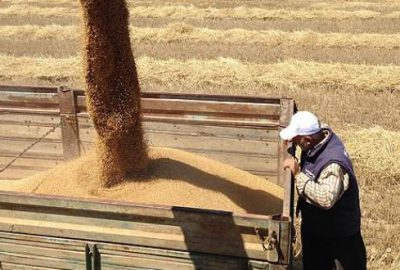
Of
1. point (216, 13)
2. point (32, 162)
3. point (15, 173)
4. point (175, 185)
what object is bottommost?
point (15, 173)

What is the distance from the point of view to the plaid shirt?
128 inches

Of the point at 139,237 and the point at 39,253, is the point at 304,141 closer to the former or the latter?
the point at 139,237

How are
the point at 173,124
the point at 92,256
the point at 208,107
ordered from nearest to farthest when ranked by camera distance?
the point at 92,256, the point at 208,107, the point at 173,124

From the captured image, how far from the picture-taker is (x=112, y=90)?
396cm

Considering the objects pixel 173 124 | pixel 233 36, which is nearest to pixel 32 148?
pixel 173 124

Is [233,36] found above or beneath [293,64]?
above

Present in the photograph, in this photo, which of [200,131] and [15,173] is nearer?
[200,131]

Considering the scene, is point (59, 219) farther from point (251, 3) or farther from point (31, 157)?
point (251, 3)

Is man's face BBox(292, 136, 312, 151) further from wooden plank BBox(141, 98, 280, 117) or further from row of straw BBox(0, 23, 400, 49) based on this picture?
row of straw BBox(0, 23, 400, 49)

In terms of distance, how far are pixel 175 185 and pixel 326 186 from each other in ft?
3.66

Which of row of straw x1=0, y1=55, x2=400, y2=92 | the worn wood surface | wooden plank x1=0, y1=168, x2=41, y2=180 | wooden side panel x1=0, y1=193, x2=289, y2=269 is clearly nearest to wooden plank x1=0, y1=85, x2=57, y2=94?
the worn wood surface

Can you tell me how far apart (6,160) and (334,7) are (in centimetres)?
Answer: 1803

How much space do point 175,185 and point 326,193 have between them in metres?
1.12

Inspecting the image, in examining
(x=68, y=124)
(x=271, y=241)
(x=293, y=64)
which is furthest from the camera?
(x=293, y=64)
